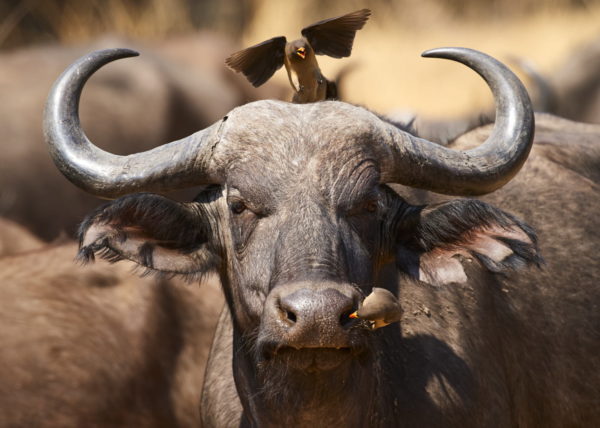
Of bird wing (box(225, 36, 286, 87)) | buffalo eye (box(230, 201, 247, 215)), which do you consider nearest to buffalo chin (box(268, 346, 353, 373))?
buffalo eye (box(230, 201, 247, 215))

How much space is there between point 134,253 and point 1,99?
26.5 ft

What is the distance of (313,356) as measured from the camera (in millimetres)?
4133

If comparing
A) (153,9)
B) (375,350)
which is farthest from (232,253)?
(153,9)

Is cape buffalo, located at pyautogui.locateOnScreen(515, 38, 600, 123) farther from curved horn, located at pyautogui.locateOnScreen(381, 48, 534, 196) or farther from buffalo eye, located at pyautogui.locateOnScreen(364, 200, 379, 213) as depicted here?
buffalo eye, located at pyautogui.locateOnScreen(364, 200, 379, 213)

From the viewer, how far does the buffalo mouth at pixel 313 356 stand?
13.5ft

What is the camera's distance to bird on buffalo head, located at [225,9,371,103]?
503cm

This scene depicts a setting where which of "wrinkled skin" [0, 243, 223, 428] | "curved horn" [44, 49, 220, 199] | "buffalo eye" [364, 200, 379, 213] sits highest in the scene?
"curved horn" [44, 49, 220, 199]

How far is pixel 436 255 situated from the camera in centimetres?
479

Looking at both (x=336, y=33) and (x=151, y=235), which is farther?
(x=336, y=33)

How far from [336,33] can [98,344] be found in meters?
2.41

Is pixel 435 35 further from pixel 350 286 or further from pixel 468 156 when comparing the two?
pixel 350 286

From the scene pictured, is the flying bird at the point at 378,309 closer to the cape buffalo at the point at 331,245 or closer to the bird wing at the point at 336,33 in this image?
the cape buffalo at the point at 331,245

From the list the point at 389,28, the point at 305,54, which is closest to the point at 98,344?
the point at 305,54

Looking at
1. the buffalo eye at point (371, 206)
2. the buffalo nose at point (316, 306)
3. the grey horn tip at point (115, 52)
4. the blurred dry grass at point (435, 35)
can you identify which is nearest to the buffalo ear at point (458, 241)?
the buffalo eye at point (371, 206)
